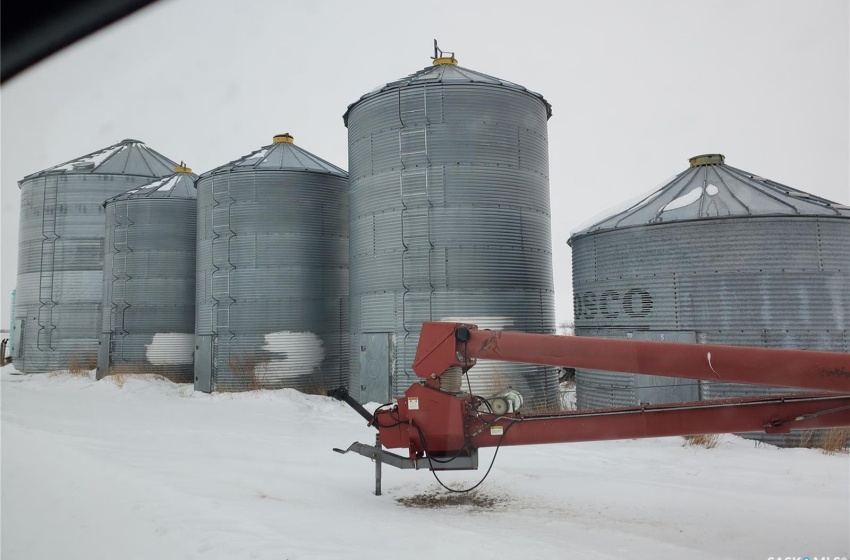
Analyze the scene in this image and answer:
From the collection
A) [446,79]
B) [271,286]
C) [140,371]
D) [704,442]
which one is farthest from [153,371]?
[704,442]

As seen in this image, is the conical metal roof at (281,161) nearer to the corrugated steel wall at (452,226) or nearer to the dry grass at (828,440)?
the corrugated steel wall at (452,226)

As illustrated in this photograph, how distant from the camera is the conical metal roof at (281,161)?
19781 millimetres

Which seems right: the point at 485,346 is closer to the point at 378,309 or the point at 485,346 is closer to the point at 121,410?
the point at 378,309

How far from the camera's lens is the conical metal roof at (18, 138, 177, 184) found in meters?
28.0

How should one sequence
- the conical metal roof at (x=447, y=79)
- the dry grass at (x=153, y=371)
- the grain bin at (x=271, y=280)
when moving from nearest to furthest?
1. the conical metal roof at (x=447, y=79)
2. the grain bin at (x=271, y=280)
3. the dry grass at (x=153, y=371)

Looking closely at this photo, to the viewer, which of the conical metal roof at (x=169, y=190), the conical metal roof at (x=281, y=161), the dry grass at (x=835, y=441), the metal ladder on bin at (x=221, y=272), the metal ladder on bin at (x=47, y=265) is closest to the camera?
the dry grass at (x=835, y=441)

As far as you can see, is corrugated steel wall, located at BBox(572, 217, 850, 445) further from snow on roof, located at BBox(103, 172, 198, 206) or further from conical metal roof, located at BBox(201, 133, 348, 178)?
snow on roof, located at BBox(103, 172, 198, 206)

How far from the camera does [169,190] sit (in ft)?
80.2

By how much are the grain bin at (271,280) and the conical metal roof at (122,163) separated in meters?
10.8

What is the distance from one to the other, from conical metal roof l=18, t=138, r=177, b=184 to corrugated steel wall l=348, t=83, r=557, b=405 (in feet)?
60.1

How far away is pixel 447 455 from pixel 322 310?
1292 cm

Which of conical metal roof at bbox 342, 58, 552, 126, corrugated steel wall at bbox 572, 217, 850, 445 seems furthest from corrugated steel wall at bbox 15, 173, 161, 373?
corrugated steel wall at bbox 572, 217, 850, 445

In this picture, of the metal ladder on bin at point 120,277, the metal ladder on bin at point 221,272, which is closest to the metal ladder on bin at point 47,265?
the metal ladder on bin at point 120,277

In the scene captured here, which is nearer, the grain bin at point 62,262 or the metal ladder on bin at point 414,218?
the metal ladder on bin at point 414,218
